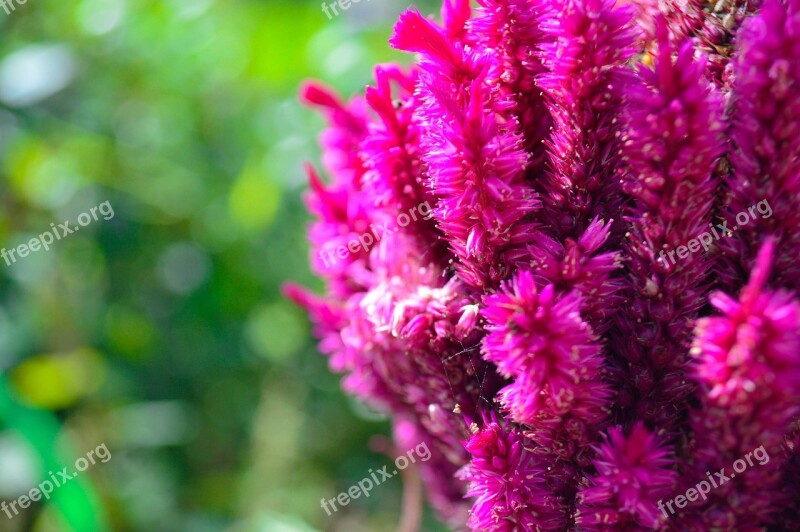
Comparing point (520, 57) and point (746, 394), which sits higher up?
point (520, 57)

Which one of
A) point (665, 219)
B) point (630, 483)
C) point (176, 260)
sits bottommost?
point (630, 483)

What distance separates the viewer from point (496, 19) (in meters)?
0.38

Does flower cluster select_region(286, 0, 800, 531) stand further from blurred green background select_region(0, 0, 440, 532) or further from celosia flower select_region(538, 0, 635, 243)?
blurred green background select_region(0, 0, 440, 532)

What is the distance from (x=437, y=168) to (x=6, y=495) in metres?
1.01

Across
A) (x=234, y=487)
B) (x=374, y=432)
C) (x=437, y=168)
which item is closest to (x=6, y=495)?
(x=234, y=487)

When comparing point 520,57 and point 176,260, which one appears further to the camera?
point 176,260

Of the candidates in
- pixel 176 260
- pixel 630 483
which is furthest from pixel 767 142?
pixel 176 260

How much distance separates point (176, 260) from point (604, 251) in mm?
1351

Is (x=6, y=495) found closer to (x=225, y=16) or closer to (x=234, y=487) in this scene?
(x=234, y=487)

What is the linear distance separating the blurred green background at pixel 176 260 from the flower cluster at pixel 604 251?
696 mm

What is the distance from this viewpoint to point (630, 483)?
343mm

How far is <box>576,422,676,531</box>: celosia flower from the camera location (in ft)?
1.12

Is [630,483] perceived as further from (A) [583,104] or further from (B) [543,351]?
(A) [583,104]

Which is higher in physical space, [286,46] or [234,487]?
[286,46]
